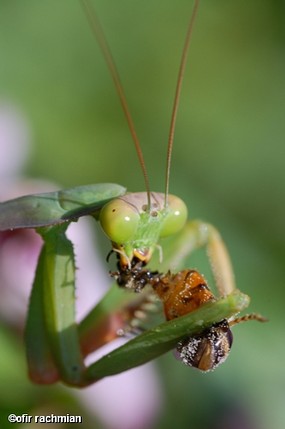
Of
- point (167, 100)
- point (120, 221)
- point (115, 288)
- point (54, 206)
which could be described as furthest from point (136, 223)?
point (167, 100)

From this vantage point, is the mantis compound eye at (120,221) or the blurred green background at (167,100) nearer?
the mantis compound eye at (120,221)

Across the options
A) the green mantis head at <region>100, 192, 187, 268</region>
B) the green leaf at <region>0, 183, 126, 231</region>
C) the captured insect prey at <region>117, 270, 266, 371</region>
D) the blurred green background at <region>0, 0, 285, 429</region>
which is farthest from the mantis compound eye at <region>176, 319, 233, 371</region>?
the blurred green background at <region>0, 0, 285, 429</region>

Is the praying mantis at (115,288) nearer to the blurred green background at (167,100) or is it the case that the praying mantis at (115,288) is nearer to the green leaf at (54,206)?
the green leaf at (54,206)

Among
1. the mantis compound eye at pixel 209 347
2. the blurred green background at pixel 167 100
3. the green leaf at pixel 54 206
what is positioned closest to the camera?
the mantis compound eye at pixel 209 347

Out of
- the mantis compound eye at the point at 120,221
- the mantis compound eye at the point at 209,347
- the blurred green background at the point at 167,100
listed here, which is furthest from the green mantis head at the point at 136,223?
the blurred green background at the point at 167,100

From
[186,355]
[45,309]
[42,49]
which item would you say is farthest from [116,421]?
[42,49]

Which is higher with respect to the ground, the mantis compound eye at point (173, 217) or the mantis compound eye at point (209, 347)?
the mantis compound eye at point (173, 217)

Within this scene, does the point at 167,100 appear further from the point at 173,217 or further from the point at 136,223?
the point at 136,223
